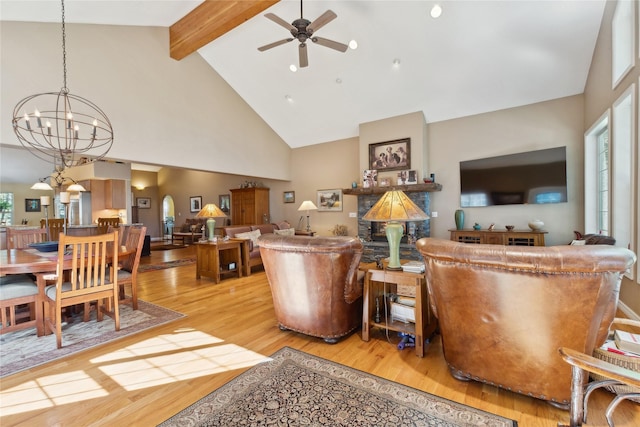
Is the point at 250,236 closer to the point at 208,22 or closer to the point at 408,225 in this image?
the point at 408,225

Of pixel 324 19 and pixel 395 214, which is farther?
pixel 324 19

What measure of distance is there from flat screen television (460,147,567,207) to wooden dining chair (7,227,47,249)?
7058 mm

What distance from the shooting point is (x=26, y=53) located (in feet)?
12.5

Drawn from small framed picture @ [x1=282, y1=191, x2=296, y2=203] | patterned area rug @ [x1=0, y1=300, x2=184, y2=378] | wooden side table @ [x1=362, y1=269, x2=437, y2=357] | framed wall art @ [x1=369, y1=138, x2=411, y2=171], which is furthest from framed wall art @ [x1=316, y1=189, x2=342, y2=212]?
patterned area rug @ [x1=0, y1=300, x2=184, y2=378]

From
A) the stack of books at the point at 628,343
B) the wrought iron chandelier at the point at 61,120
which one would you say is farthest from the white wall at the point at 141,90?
the stack of books at the point at 628,343

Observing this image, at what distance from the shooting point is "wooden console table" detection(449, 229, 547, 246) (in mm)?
4535

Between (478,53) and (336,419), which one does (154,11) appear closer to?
(478,53)

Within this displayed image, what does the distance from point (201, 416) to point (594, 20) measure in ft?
20.1

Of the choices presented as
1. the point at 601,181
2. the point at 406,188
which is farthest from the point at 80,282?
the point at 601,181

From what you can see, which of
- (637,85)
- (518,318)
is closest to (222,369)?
(518,318)

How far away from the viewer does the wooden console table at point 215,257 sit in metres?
4.64

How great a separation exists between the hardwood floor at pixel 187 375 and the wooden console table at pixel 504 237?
3.24 metres

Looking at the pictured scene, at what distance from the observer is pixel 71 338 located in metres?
2.62

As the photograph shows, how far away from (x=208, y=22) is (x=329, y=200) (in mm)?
4541
